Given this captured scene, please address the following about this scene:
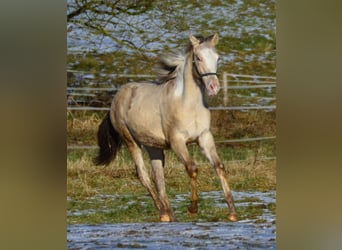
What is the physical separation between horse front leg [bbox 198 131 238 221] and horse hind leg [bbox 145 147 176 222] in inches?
15.9

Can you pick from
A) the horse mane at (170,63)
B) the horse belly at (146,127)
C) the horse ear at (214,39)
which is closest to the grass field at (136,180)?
the horse belly at (146,127)

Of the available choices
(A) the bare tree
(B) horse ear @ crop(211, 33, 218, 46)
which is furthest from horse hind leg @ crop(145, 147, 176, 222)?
(B) horse ear @ crop(211, 33, 218, 46)

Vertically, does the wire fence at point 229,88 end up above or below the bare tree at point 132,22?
below

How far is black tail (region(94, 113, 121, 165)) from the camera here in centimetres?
611

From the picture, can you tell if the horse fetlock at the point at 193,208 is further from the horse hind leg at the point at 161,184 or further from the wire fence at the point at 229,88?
the wire fence at the point at 229,88

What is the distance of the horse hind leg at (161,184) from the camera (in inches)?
242

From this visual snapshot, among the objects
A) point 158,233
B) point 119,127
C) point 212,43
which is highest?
point 212,43

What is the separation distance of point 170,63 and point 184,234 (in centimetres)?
161

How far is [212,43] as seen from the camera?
612cm
